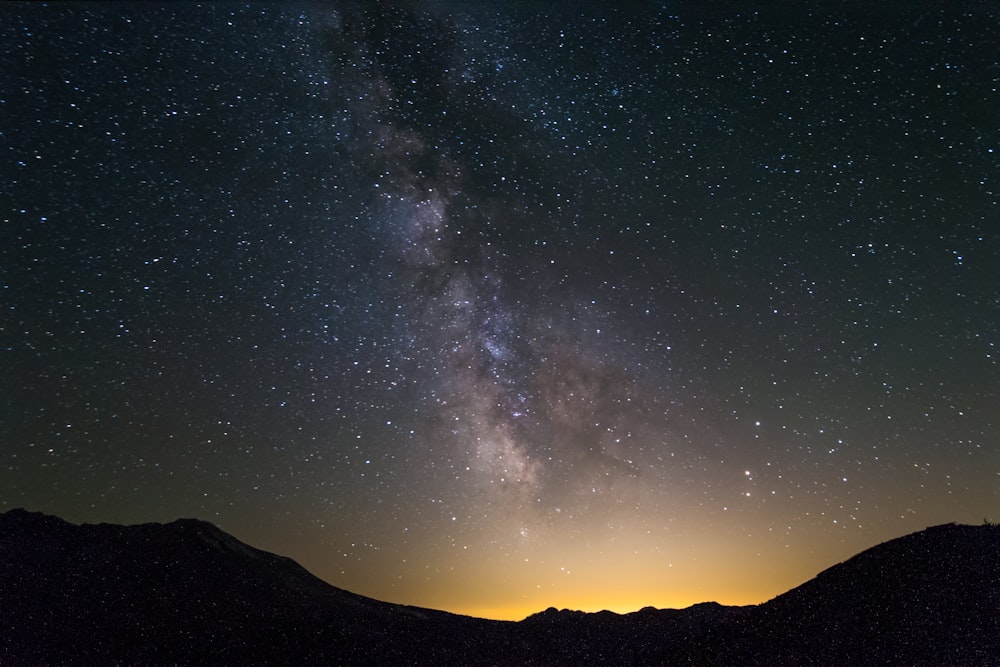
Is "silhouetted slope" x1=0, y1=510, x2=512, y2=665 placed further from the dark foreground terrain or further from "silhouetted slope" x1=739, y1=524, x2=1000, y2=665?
"silhouetted slope" x1=739, y1=524, x2=1000, y2=665

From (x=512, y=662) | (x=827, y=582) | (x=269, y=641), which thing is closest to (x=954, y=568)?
(x=827, y=582)

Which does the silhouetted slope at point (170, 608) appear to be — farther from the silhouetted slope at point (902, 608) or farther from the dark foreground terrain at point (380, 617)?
the silhouetted slope at point (902, 608)

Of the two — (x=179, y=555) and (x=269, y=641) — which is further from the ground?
(x=179, y=555)

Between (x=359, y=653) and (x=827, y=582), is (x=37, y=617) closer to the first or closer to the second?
(x=359, y=653)

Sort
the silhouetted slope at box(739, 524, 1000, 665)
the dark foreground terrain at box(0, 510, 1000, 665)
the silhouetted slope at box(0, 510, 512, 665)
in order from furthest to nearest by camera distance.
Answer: the silhouetted slope at box(0, 510, 512, 665) < the dark foreground terrain at box(0, 510, 1000, 665) < the silhouetted slope at box(739, 524, 1000, 665)

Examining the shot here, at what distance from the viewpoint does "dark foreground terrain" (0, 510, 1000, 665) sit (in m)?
15.4

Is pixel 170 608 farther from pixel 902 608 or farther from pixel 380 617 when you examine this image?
pixel 902 608

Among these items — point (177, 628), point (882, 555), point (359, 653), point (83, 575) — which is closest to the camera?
point (882, 555)

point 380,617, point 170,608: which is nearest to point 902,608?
point 380,617

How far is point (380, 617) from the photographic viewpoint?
28.7 meters

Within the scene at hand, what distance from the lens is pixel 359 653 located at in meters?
22.1

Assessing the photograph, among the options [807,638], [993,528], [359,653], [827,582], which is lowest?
[359,653]

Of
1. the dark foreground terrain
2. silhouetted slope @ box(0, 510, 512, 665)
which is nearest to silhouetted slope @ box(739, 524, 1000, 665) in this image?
the dark foreground terrain

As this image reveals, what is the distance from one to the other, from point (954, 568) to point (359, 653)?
19.3 m
